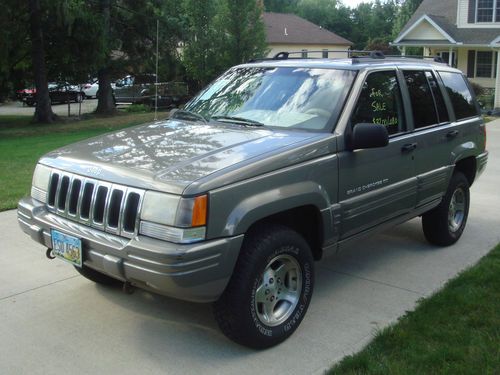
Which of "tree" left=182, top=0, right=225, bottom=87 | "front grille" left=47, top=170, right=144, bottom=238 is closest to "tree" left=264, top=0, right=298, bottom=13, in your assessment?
"tree" left=182, top=0, right=225, bottom=87

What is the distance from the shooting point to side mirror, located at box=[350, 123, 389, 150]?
4.24 m

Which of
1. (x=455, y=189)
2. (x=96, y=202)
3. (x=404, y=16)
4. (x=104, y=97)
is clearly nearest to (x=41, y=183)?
(x=96, y=202)

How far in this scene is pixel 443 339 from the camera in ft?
12.8

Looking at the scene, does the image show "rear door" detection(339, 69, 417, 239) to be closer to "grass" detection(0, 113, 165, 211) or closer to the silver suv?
the silver suv

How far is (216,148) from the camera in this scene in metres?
3.95

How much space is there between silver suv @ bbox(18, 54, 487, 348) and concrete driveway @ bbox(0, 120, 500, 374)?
0.21 m

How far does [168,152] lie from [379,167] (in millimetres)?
1773

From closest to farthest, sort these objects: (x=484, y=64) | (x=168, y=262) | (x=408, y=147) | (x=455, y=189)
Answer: (x=168, y=262), (x=408, y=147), (x=455, y=189), (x=484, y=64)

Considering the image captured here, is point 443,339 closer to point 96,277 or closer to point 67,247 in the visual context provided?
point 67,247

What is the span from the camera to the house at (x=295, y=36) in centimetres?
4875

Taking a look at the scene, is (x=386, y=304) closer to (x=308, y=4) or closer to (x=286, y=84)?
(x=286, y=84)

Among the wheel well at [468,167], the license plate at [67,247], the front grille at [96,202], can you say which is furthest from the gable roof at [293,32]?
the license plate at [67,247]

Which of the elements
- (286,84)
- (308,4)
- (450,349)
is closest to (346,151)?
(286,84)

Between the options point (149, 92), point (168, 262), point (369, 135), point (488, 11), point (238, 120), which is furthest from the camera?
point (149, 92)
